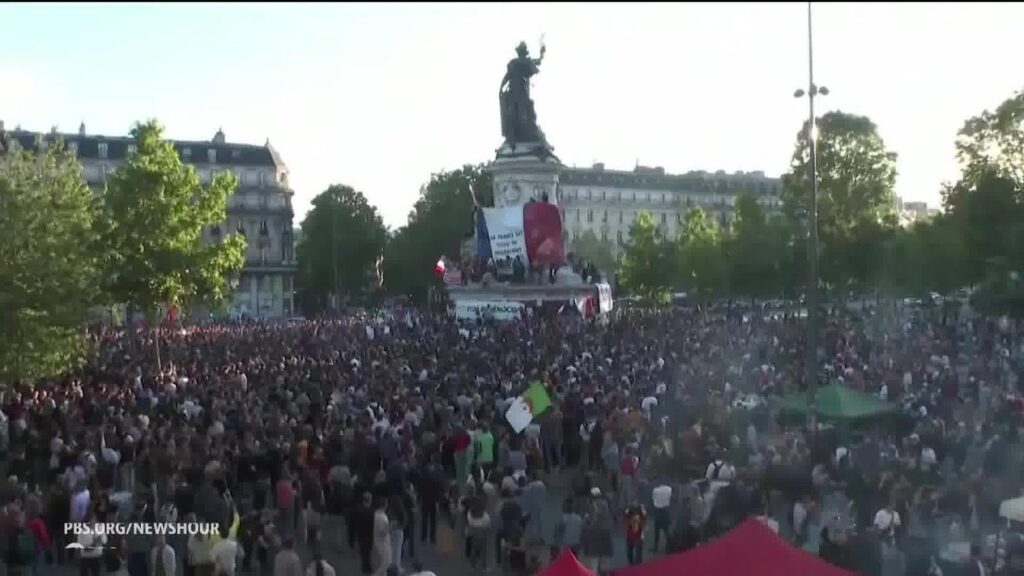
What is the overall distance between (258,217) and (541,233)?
63804 mm

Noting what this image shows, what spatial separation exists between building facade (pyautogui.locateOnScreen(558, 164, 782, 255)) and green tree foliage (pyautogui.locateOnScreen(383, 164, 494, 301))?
31.2 meters

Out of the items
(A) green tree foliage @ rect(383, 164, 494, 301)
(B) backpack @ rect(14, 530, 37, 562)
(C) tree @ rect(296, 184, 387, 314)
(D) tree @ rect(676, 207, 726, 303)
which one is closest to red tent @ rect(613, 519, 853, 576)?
(B) backpack @ rect(14, 530, 37, 562)

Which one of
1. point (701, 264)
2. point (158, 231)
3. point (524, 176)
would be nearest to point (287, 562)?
point (158, 231)

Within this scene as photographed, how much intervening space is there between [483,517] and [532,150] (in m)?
44.1

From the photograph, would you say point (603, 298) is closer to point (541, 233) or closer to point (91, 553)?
point (541, 233)

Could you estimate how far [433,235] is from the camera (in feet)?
329

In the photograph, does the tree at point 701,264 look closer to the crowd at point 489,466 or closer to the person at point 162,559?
→ the crowd at point 489,466

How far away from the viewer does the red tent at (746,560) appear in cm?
915

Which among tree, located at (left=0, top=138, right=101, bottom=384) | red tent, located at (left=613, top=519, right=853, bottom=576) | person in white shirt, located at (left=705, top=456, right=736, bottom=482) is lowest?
person in white shirt, located at (left=705, top=456, right=736, bottom=482)

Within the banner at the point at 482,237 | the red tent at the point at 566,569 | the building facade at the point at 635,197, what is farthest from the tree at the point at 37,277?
the building facade at the point at 635,197

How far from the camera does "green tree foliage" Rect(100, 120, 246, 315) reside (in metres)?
43.4

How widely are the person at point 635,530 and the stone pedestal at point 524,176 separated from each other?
138ft

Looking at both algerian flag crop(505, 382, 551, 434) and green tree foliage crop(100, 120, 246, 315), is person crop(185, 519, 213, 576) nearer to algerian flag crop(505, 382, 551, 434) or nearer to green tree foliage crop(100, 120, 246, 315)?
algerian flag crop(505, 382, 551, 434)

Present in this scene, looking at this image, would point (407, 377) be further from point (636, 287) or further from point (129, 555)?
point (636, 287)
